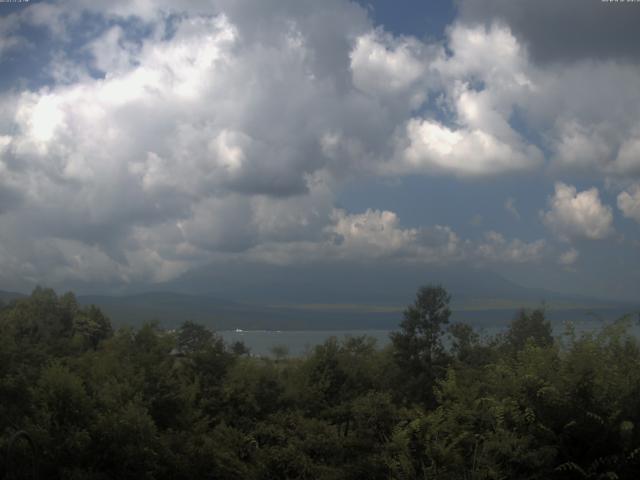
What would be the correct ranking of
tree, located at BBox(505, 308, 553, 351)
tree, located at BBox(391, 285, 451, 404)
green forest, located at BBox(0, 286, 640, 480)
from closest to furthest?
green forest, located at BBox(0, 286, 640, 480), tree, located at BBox(391, 285, 451, 404), tree, located at BBox(505, 308, 553, 351)

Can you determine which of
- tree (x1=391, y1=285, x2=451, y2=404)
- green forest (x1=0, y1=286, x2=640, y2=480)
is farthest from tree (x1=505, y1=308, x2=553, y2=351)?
green forest (x1=0, y1=286, x2=640, y2=480)

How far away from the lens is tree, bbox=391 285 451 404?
40625 millimetres

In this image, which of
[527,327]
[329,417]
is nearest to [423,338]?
[527,327]

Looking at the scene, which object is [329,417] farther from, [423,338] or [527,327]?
[527,327]

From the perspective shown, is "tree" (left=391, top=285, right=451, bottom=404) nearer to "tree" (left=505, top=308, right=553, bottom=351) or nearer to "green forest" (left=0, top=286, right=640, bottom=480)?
"green forest" (left=0, top=286, right=640, bottom=480)

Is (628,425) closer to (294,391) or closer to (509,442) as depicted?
(509,442)

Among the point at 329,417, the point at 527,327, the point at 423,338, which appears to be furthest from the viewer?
the point at 527,327

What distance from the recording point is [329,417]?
2434cm

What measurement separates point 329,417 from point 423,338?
67.0 feet

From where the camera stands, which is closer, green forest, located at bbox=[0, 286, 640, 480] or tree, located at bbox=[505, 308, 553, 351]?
green forest, located at bbox=[0, 286, 640, 480]

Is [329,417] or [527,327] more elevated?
[527,327]

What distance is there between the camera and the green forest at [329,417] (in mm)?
11828

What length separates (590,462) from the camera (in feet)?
→ 39.0

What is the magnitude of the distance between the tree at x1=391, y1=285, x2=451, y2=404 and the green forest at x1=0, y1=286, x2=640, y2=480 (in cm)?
1073
